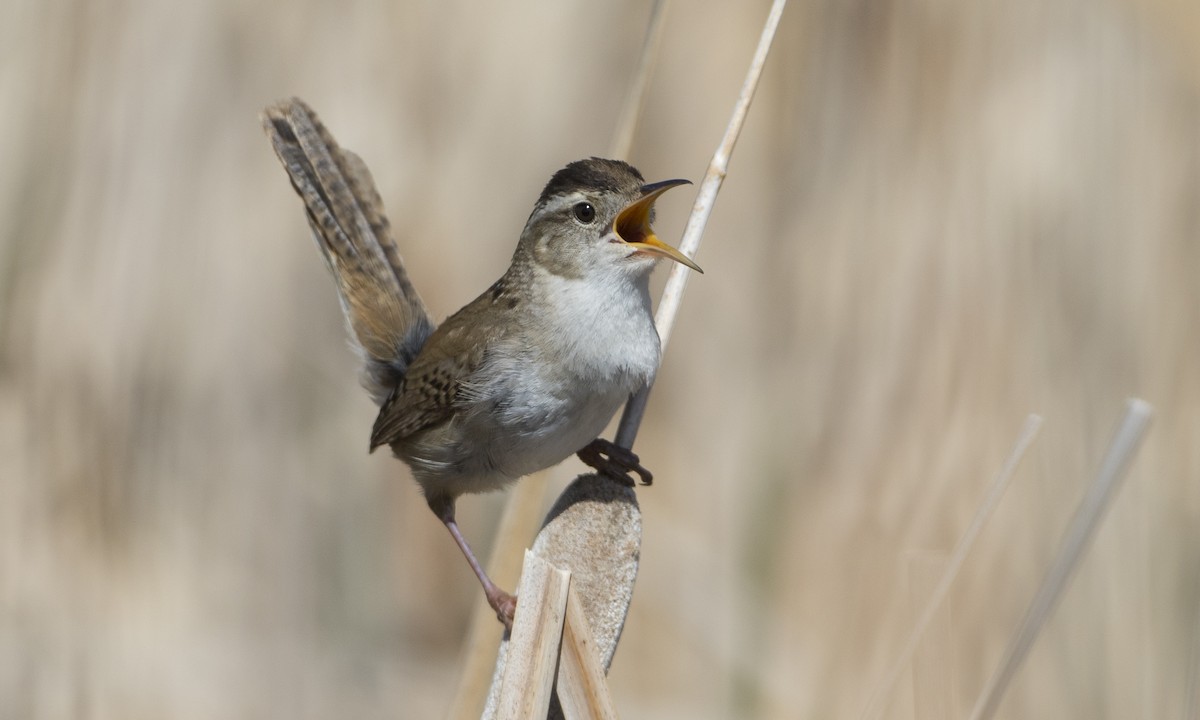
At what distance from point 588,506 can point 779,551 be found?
132 centimetres

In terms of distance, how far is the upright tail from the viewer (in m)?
2.74

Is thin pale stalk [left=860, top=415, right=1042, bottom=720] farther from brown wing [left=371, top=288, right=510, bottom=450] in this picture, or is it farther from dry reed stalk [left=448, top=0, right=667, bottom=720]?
brown wing [left=371, top=288, right=510, bottom=450]

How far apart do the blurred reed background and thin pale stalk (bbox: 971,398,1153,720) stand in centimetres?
107

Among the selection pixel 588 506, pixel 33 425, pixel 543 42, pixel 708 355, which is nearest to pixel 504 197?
pixel 543 42

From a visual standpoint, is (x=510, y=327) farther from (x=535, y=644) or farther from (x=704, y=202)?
(x=535, y=644)

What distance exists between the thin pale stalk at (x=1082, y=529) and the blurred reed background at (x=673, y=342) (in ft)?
3.53

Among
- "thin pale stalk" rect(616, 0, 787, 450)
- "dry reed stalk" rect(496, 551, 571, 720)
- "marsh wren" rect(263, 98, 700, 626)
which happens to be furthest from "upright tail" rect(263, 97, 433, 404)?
"dry reed stalk" rect(496, 551, 571, 720)

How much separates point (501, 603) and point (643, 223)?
0.77m

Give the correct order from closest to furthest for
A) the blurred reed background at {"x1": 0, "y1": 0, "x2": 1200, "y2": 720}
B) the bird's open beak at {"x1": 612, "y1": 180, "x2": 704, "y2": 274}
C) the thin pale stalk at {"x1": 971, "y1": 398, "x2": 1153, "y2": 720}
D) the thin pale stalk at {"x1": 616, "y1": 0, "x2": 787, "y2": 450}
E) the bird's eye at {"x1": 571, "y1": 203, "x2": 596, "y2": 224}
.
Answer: the thin pale stalk at {"x1": 971, "y1": 398, "x2": 1153, "y2": 720}, the thin pale stalk at {"x1": 616, "y1": 0, "x2": 787, "y2": 450}, the bird's open beak at {"x1": 612, "y1": 180, "x2": 704, "y2": 274}, the bird's eye at {"x1": 571, "y1": 203, "x2": 596, "y2": 224}, the blurred reed background at {"x1": 0, "y1": 0, "x2": 1200, "y2": 720}

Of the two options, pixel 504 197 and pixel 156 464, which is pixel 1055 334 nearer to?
pixel 504 197

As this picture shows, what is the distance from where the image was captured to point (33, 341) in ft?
9.49

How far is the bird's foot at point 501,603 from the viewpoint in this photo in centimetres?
214

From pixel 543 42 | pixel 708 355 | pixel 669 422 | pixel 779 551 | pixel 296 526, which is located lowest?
pixel 296 526

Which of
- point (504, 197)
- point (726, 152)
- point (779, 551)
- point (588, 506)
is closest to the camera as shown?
point (588, 506)
